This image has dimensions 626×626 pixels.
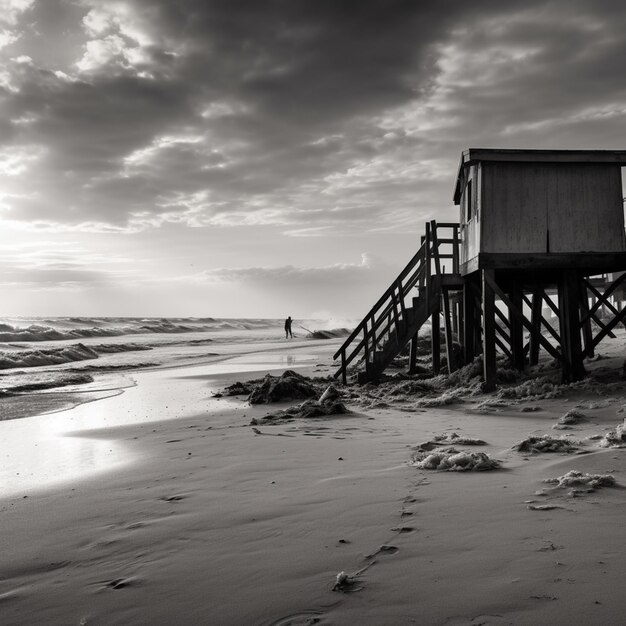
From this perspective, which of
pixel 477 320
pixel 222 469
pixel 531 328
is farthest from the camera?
pixel 477 320

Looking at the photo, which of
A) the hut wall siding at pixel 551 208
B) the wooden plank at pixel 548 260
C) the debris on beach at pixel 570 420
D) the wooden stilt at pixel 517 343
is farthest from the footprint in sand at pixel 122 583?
the wooden stilt at pixel 517 343

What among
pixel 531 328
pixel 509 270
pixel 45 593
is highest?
pixel 509 270

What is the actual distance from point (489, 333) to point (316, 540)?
8.00 m

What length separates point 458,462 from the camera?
504 cm

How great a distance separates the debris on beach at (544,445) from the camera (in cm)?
545

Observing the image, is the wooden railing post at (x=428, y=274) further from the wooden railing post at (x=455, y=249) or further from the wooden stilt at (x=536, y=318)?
the wooden stilt at (x=536, y=318)

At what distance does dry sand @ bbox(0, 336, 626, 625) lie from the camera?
2.71m

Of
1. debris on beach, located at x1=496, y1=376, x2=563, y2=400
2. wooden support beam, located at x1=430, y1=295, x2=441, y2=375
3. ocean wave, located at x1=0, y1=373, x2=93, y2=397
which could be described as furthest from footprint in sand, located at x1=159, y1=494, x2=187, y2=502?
wooden support beam, located at x1=430, y1=295, x2=441, y2=375

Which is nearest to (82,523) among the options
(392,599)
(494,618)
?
(392,599)

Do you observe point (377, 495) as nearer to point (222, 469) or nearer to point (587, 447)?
point (222, 469)

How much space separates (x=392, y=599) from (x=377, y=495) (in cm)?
163

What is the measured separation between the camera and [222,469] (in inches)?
216

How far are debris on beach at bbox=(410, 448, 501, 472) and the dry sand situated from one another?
126mm

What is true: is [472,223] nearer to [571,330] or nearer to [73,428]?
[571,330]
